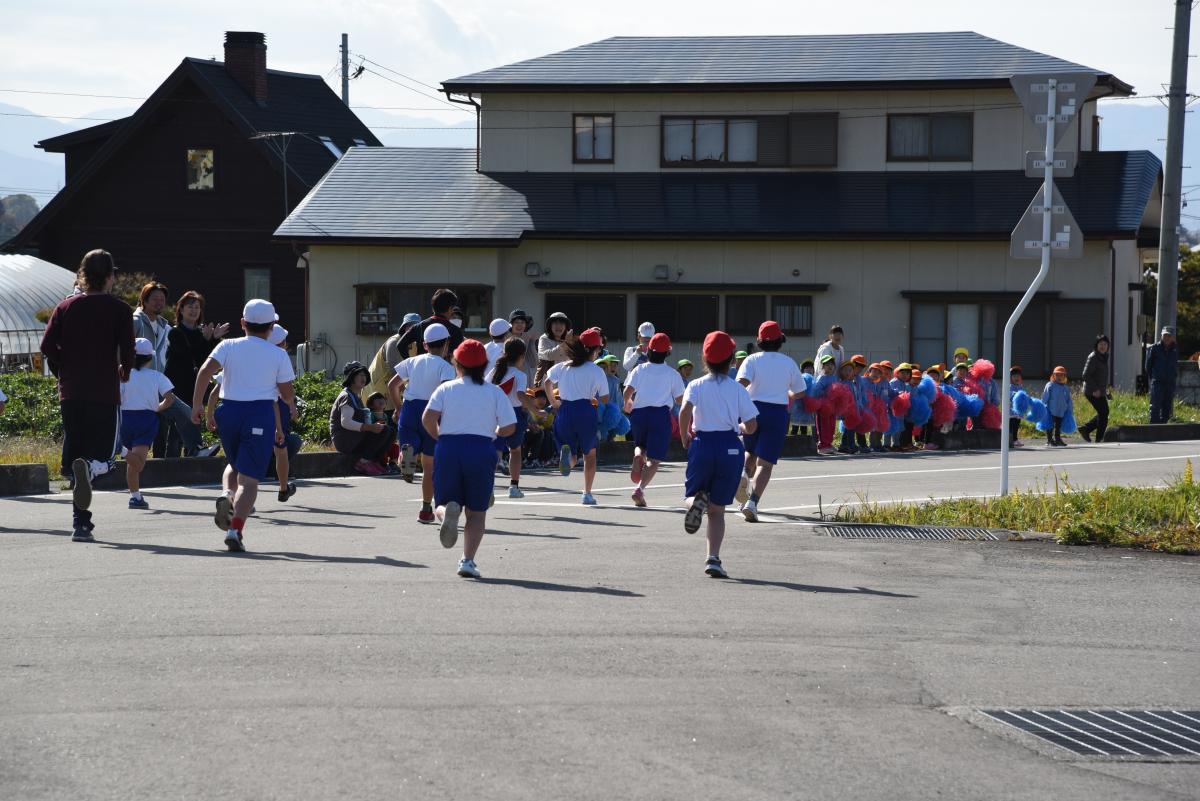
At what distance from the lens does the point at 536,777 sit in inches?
214

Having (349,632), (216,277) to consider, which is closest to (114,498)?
(349,632)

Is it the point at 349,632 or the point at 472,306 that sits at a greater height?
the point at 472,306

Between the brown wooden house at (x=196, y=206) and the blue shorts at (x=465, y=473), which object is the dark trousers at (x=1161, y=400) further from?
the brown wooden house at (x=196, y=206)

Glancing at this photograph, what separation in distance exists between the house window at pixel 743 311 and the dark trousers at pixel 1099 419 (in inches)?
328

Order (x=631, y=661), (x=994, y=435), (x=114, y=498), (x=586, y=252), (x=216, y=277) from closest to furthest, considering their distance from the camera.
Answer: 1. (x=631, y=661)
2. (x=114, y=498)
3. (x=994, y=435)
4. (x=586, y=252)
5. (x=216, y=277)

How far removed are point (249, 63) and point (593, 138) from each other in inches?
652

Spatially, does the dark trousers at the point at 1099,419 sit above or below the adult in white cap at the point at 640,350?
below

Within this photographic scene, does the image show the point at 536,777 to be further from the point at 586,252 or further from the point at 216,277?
the point at 216,277

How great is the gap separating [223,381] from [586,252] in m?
21.5

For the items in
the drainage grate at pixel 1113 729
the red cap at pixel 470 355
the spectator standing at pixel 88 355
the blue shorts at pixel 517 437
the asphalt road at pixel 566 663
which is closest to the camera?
the asphalt road at pixel 566 663

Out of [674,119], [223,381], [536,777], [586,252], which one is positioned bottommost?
[536,777]

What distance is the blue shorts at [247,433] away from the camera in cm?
1105

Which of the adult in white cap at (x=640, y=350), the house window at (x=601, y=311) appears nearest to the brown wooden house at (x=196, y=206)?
the house window at (x=601, y=311)

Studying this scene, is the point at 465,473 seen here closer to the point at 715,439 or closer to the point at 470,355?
the point at 470,355
